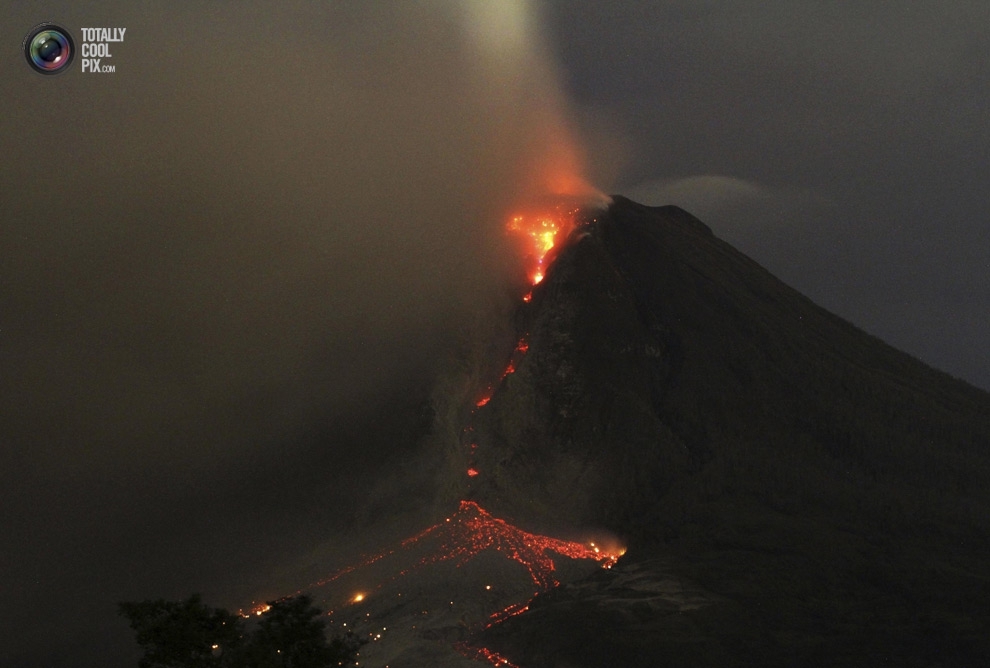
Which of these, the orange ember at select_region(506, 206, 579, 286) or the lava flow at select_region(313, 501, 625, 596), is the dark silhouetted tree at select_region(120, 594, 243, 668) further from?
the orange ember at select_region(506, 206, 579, 286)

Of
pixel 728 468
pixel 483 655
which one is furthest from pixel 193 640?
pixel 728 468

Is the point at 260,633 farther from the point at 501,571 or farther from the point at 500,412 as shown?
the point at 500,412

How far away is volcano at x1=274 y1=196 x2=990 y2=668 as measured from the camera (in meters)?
71.1

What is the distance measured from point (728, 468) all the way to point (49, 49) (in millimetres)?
48364

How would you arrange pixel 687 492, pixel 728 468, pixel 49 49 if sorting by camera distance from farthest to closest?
pixel 728 468 → pixel 687 492 → pixel 49 49

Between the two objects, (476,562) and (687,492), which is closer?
(476,562)

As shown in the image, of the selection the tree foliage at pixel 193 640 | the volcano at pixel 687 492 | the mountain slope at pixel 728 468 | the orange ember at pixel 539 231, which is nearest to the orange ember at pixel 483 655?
the volcano at pixel 687 492

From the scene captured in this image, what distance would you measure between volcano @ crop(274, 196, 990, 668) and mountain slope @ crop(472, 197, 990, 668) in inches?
6.0

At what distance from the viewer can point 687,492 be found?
86.8m

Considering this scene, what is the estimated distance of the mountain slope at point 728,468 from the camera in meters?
71.4

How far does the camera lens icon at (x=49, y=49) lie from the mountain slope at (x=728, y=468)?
116 feet

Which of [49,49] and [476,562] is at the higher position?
[49,49]

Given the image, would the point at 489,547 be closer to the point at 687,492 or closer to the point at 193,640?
the point at 687,492

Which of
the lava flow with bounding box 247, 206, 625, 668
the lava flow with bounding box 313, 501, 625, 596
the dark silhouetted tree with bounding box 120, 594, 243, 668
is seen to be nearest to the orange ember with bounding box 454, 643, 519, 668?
the lava flow with bounding box 247, 206, 625, 668
